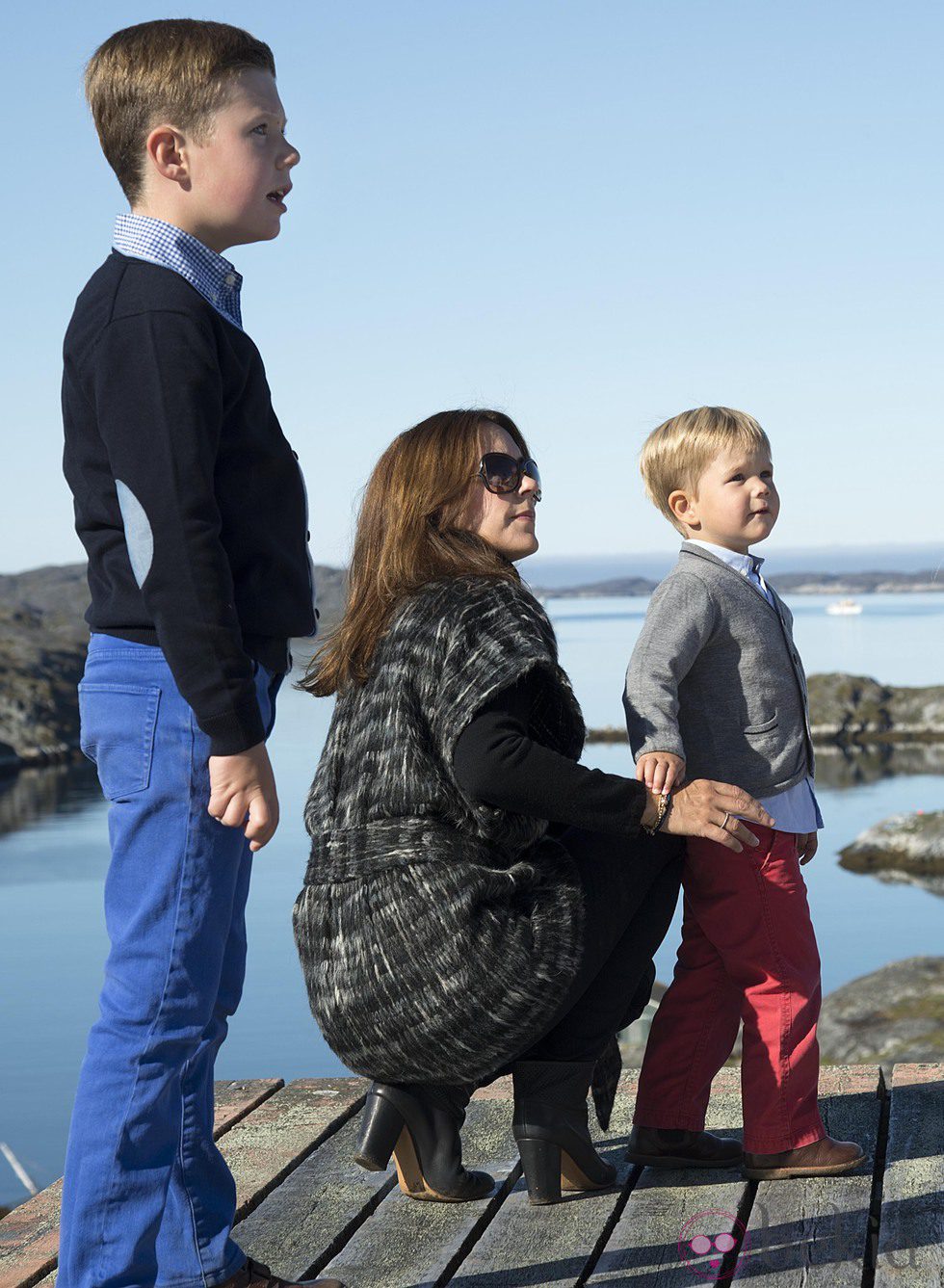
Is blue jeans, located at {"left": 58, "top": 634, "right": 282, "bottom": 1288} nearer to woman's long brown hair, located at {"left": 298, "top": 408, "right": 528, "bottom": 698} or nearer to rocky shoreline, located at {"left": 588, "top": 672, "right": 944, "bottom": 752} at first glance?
woman's long brown hair, located at {"left": 298, "top": 408, "right": 528, "bottom": 698}

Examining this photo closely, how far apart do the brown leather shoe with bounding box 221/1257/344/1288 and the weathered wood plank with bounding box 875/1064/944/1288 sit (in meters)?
0.91

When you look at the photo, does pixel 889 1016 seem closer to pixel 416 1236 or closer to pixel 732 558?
pixel 732 558

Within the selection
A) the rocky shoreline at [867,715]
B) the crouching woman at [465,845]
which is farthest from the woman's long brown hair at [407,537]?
the rocky shoreline at [867,715]

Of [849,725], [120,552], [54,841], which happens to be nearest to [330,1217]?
[120,552]

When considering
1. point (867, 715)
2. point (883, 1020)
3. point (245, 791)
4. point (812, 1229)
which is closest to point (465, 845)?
point (245, 791)

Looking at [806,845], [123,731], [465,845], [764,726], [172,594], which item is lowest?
[806,845]

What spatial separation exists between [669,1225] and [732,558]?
48.2 inches

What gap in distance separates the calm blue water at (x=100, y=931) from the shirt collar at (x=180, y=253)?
→ 5692 millimetres

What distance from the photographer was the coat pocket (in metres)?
2.24

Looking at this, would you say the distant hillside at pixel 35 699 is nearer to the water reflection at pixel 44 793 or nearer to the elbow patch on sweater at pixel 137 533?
the water reflection at pixel 44 793

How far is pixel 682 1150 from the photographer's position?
9.86ft

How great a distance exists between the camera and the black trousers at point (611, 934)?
9.19ft

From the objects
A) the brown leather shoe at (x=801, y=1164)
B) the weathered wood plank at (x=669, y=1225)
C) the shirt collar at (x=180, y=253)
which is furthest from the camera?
the brown leather shoe at (x=801, y=1164)

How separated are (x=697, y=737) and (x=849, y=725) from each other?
17.9m
